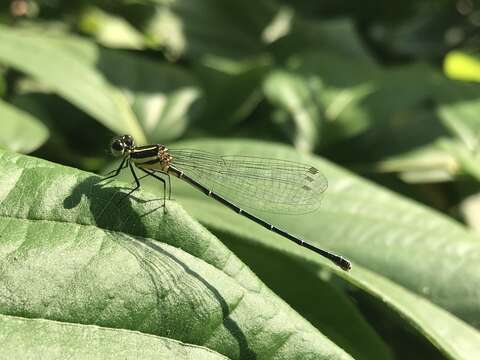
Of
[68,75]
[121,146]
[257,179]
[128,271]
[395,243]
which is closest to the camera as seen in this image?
[128,271]

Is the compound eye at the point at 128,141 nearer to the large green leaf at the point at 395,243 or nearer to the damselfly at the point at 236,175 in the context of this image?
the damselfly at the point at 236,175

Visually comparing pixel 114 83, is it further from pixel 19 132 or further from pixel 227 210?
pixel 227 210

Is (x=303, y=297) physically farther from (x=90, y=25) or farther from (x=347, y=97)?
(x=90, y=25)

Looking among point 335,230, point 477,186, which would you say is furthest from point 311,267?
point 477,186

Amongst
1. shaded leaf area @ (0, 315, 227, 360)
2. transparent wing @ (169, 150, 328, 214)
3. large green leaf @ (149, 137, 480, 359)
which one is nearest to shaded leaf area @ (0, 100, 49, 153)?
transparent wing @ (169, 150, 328, 214)

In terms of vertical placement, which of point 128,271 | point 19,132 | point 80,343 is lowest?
point 80,343

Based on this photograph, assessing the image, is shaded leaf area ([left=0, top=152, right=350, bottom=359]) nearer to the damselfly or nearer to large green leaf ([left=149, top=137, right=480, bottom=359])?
large green leaf ([left=149, top=137, right=480, bottom=359])

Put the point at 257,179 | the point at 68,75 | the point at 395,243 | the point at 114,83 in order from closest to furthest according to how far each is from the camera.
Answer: the point at 395,243 → the point at 257,179 → the point at 68,75 → the point at 114,83

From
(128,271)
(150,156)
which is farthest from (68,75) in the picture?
(128,271)
